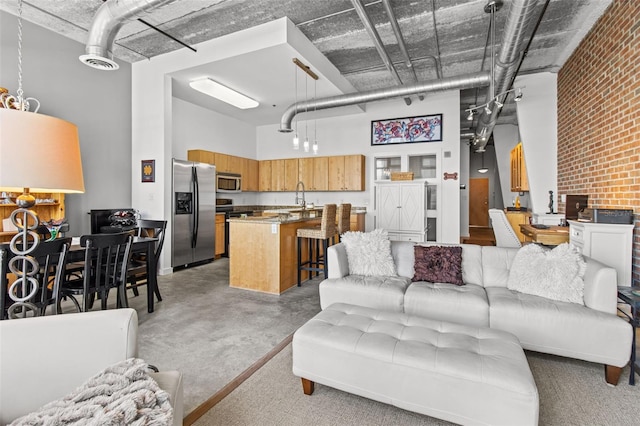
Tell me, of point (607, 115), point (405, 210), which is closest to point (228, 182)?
point (405, 210)

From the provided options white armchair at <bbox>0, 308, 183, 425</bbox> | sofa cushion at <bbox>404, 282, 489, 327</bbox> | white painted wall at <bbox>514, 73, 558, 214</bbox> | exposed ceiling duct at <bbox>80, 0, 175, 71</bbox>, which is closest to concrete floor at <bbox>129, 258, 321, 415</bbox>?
white armchair at <bbox>0, 308, 183, 425</bbox>

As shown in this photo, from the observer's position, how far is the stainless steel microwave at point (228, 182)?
6.56m

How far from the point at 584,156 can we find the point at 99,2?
257 inches

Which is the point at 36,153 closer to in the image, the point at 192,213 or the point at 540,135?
the point at 192,213

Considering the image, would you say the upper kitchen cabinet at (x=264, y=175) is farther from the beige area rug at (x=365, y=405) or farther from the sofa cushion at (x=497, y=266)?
the beige area rug at (x=365, y=405)

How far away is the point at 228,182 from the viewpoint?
6852mm

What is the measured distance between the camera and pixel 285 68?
14.9 ft

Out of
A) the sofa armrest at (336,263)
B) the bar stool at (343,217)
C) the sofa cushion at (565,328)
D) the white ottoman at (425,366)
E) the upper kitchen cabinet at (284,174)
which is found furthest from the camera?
the upper kitchen cabinet at (284,174)

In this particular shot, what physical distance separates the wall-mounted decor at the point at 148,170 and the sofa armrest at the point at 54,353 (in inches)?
172

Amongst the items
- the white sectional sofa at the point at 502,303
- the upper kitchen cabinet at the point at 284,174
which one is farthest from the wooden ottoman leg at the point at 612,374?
the upper kitchen cabinet at the point at 284,174

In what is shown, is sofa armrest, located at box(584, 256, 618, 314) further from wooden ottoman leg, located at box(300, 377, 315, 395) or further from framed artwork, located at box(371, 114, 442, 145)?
framed artwork, located at box(371, 114, 442, 145)

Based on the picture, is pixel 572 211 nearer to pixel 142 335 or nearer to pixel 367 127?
pixel 367 127

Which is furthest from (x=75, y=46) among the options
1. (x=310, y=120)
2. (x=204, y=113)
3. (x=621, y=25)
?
(x=621, y=25)

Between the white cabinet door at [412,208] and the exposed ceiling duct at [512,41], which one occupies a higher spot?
the exposed ceiling duct at [512,41]
